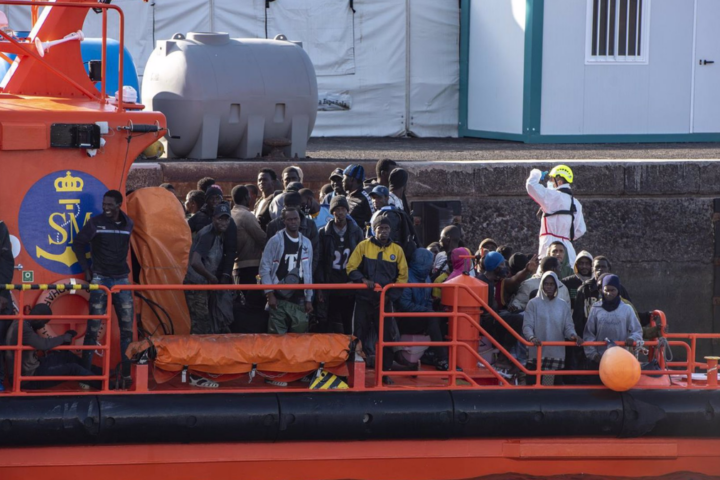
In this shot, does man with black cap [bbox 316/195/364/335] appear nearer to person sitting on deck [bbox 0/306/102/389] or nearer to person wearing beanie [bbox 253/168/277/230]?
person wearing beanie [bbox 253/168/277/230]

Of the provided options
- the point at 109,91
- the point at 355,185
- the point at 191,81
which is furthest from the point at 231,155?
the point at 355,185

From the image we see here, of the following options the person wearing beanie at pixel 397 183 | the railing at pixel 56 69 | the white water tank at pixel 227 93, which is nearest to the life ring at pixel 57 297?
the railing at pixel 56 69

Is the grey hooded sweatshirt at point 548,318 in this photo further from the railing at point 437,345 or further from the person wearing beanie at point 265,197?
the person wearing beanie at point 265,197

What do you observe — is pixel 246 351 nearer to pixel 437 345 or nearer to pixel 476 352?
pixel 437 345

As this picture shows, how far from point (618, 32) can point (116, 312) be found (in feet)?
32.4

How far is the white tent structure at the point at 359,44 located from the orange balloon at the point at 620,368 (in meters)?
9.53

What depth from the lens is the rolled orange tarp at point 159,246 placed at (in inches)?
283

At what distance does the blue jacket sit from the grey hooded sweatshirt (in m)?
0.72

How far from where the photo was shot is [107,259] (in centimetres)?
677

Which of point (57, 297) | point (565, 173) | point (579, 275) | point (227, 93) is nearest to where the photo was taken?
point (57, 297)

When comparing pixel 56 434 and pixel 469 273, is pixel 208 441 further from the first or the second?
pixel 469 273

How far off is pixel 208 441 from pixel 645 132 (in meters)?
10.3

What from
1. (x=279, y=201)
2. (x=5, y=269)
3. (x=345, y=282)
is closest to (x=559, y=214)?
(x=279, y=201)

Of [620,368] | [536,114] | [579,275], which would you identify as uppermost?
[536,114]
